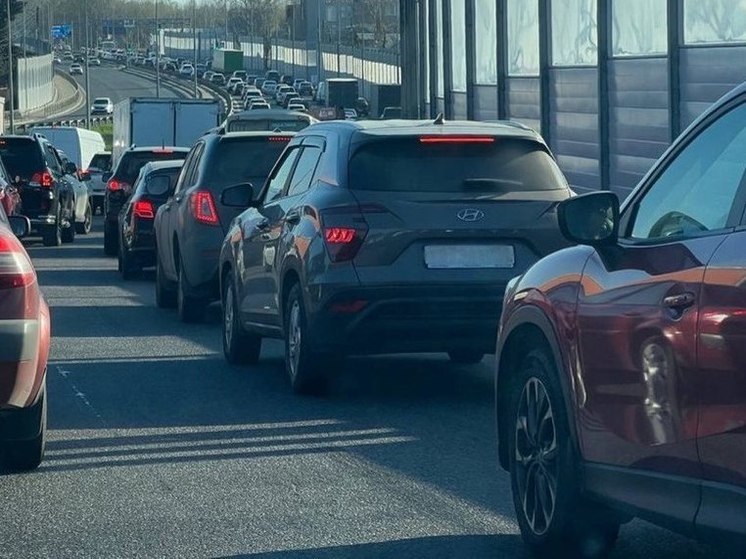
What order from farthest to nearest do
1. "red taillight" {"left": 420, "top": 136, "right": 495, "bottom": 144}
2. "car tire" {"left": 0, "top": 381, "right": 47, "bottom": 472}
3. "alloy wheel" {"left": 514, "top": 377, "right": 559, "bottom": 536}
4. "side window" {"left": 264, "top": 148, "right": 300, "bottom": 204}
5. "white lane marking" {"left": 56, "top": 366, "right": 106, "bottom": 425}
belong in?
"side window" {"left": 264, "top": 148, "right": 300, "bottom": 204}
"red taillight" {"left": 420, "top": 136, "right": 495, "bottom": 144}
"white lane marking" {"left": 56, "top": 366, "right": 106, "bottom": 425}
"car tire" {"left": 0, "top": 381, "right": 47, "bottom": 472}
"alloy wheel" {"left": 514, "top": 377, "right": 559, "bottom": 536}

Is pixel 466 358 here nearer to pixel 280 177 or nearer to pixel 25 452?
pixel 280 177

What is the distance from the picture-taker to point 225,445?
30.4 ft

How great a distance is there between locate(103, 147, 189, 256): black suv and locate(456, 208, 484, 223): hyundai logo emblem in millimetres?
18245

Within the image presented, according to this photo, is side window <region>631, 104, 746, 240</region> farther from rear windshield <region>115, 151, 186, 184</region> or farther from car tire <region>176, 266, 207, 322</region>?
rear windshield <region>115, 151, 186, 184</region>

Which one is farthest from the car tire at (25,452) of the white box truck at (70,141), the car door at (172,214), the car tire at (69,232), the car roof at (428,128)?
the white box truck at (70,141)

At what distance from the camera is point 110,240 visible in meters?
28.9

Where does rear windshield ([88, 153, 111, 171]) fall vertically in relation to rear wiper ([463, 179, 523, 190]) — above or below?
below

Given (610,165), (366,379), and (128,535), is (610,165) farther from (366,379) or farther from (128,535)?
(128,535)

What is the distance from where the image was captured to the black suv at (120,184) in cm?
2838

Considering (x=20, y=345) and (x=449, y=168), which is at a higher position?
(x=449, y=168)

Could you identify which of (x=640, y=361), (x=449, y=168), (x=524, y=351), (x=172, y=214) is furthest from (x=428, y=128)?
(x=172, y=214)

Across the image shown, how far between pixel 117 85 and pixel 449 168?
142 meters

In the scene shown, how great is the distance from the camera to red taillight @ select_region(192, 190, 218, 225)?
1612 cm

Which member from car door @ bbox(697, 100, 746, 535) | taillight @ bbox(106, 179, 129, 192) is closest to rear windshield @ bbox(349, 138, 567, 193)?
car door @ bbox(697, 100, 746, 535)
